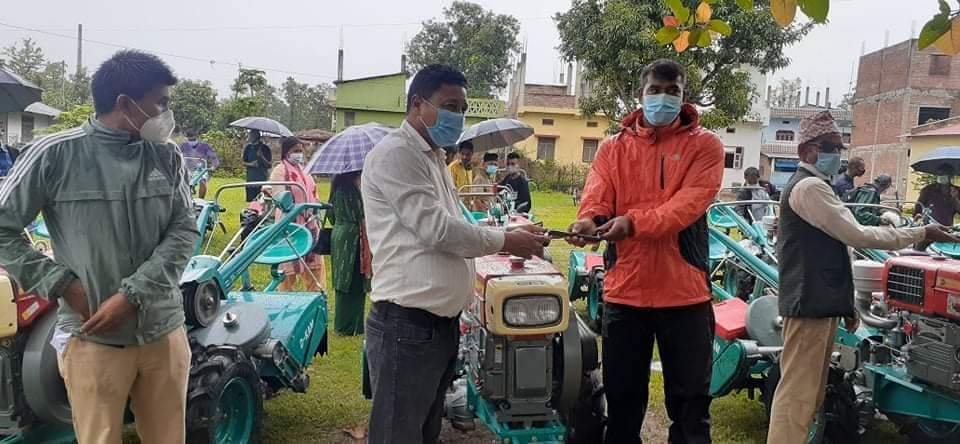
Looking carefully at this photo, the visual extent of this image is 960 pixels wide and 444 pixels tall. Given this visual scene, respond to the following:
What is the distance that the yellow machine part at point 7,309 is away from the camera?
2.63 metres

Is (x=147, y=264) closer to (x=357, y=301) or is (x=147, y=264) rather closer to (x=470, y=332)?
(x=470, y=332)

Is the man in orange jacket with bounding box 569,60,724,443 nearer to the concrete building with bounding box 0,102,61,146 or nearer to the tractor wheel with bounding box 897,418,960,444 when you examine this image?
the tractor wheel with bounding box 897,418,960,444

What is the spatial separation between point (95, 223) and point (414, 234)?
1087 millimetres

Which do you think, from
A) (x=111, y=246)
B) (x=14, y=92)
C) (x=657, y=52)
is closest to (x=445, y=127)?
(x=111, y=246)

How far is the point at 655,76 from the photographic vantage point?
10.1 ft

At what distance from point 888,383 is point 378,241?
9.25ft

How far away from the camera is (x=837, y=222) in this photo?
300cm

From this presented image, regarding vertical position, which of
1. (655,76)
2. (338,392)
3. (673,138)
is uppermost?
(655,76)

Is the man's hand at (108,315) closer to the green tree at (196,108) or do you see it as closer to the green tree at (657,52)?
the green tree at (657,52)

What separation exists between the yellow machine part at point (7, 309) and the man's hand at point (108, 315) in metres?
0.59

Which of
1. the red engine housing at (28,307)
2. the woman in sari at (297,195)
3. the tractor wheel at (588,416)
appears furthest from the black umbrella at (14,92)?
the tractor wheel at (588,416)

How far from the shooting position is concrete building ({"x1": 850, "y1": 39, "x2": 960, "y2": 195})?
105ft

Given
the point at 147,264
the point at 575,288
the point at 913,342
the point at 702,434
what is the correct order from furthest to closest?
the point at 575,288, the point at 913,342, the point at 702,434, the point at 147,264

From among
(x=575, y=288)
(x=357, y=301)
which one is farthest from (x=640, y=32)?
(x=357, y=301)
